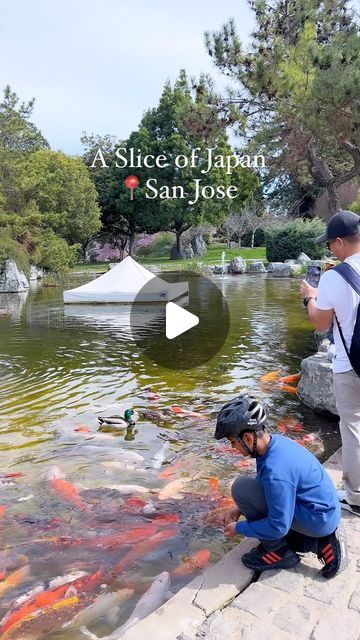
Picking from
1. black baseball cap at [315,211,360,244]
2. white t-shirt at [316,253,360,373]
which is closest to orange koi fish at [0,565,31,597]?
white t-shirt at [316,253,360,373]

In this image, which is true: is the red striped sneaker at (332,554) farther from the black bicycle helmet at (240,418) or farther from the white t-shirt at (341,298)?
the white t-shirt at (341,298)

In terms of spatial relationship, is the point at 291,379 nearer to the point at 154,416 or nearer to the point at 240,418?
the point at 154,416

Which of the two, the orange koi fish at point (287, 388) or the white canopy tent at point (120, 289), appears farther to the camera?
the white canopy tent at point (120, 289)

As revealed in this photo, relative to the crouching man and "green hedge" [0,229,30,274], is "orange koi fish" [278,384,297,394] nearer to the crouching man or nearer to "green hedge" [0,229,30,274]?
the crouching man

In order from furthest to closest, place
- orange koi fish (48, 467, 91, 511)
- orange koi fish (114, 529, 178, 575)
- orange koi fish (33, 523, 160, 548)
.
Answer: orange koi fish (48, 467, 91, 511)
orange koi fish (33, 523, 160, 548)
orange koi fish (114, 529, 178, 575)

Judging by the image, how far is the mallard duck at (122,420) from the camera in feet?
23.7

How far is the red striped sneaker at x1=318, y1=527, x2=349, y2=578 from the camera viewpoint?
3.40m

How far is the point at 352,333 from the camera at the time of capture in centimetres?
394

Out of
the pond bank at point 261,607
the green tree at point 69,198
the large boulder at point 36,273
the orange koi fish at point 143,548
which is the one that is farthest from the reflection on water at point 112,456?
the green tree at point 69,198

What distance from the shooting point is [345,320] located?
13.0ft

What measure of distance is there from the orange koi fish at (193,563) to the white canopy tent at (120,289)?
1650 centimetres

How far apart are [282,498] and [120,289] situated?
17.5 m

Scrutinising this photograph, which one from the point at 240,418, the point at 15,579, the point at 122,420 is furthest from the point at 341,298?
the point at 122,420
